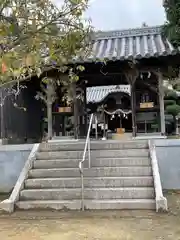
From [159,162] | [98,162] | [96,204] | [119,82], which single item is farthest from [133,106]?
[96,204]

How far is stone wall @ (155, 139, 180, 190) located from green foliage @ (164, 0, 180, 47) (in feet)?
10.9

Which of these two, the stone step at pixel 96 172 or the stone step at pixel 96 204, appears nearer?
the stone step at pixel 96 204

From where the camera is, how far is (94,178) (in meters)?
7.78


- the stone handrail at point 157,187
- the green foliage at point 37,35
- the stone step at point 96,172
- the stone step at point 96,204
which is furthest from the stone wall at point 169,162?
the green foliage at point 37,35

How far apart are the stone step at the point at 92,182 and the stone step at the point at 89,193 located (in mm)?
171

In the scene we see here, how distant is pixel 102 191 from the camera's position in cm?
730

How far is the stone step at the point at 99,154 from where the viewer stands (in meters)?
8.58

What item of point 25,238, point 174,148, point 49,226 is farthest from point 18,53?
point 174,148

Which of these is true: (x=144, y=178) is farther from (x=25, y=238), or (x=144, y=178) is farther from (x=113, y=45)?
(x=113, y=45)

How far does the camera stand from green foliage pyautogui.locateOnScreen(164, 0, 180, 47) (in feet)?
35.5

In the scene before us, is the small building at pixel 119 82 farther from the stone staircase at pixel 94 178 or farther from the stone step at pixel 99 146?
the stone staircase at pixel 94 178

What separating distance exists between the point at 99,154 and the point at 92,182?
1.15 meters

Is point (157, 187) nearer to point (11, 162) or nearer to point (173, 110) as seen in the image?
point (11, 162)

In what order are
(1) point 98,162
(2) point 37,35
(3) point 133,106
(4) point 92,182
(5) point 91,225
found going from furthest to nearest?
(3) point 133,106
(1) point 98,162
(4) point 92,182
(5) point 91,225
(2) point 37,35
